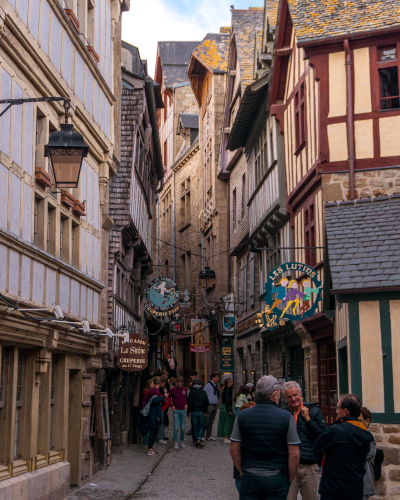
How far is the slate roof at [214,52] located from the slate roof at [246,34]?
5.22 m

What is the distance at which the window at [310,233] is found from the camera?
13.6 meters

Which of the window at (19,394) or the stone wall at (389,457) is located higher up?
the window at (19,394)

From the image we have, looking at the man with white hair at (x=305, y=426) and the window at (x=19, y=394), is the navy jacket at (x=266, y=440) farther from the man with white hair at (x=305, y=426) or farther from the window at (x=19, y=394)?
the window at (x=19, y=394)

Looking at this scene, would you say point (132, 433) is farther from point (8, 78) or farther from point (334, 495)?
point (334, 495)

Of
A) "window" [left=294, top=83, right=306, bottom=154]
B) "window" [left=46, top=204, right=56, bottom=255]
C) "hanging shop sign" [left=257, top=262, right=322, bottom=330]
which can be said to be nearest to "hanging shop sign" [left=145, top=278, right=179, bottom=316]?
"window" [left=294, top=83, right=306, bottom=154]

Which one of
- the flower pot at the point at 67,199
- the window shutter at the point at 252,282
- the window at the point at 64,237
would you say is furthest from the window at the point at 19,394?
the window shutter at the point at 252,282

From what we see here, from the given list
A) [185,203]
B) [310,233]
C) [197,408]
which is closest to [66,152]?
[310,233]

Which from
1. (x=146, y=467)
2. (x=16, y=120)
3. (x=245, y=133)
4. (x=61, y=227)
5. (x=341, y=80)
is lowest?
(x=146, y=467)

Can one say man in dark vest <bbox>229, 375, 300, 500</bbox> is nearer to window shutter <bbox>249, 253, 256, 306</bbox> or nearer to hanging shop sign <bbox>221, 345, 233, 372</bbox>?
window shutter <bbox>249, 253, 256, 306</bbox>

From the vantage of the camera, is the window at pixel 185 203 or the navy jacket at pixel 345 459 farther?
the window at pixel 185 203

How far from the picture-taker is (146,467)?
42.4ft

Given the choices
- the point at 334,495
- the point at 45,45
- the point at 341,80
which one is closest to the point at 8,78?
the point at 45,45

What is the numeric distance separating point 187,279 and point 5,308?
27885 mm

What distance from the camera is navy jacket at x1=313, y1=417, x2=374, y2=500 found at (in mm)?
5430
